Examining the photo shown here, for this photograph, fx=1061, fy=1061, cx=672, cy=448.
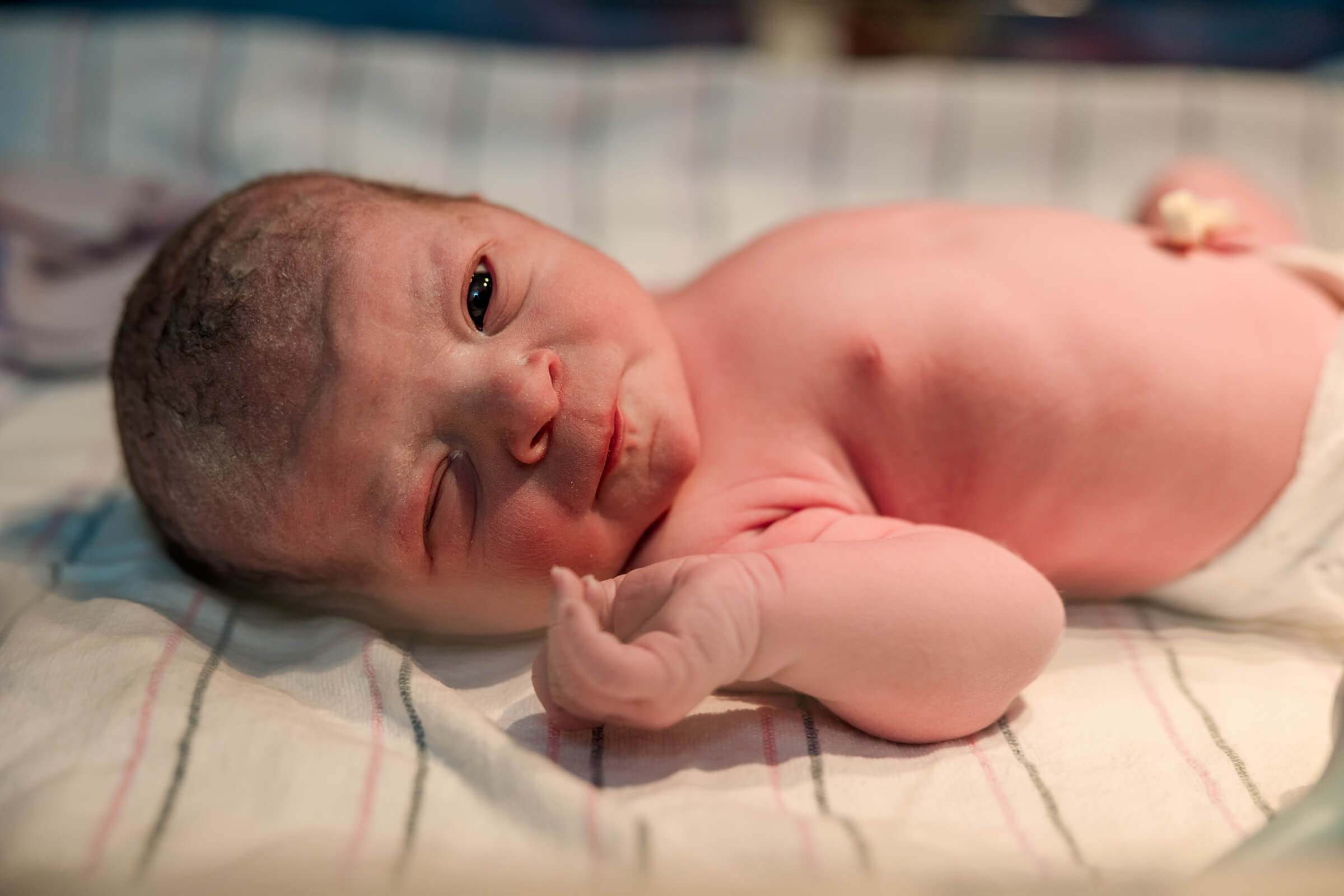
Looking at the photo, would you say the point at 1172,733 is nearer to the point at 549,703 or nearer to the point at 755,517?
the point at 755,517

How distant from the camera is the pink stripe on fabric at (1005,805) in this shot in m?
0.65

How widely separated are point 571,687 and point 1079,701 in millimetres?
407

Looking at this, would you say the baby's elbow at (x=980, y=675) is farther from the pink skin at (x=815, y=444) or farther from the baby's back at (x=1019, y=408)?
the baby's back at (x=1019, y=408)

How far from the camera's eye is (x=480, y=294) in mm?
864

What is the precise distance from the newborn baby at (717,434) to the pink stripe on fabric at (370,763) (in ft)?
0.23

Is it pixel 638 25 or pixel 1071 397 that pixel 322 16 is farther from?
pixel 1071 397

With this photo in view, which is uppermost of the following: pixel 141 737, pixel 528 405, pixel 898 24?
pixel 898 24

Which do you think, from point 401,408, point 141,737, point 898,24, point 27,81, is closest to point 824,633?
point 401,408

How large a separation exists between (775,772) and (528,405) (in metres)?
0.32

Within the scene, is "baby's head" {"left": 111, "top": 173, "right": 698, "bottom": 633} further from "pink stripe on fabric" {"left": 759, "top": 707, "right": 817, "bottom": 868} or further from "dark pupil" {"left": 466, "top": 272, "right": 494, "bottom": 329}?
"pink stripe on fabric" {"left": 759, "top": 707, "right": 817, "bottom": 868}

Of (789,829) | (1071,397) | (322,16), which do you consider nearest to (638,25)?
(322,16)

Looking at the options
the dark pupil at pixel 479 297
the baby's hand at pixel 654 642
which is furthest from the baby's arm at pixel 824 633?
the dark pupil at pixel 479 297

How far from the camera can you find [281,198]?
35.9 inches

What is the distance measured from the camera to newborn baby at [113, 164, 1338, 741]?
2.45 ft
